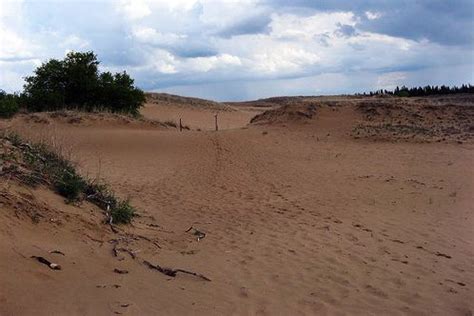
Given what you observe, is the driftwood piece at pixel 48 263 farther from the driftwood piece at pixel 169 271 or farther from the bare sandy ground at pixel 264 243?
the driftwood piece at pixel 169 271

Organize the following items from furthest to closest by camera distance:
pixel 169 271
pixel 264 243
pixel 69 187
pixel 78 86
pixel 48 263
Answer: pixel 78 86, pixel 264 243, pixel 69 187, pixel 169 271, pixel 48 263

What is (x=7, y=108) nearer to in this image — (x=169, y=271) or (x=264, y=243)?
(x=264, y=243)

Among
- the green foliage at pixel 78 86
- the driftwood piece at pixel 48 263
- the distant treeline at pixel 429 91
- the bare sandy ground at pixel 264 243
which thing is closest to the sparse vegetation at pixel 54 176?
the bare sandy ground at pixel 264 243

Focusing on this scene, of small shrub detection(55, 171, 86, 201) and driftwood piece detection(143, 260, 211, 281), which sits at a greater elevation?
small shrub detection(55, 171, 86, 201)

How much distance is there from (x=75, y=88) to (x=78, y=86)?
0.23 m

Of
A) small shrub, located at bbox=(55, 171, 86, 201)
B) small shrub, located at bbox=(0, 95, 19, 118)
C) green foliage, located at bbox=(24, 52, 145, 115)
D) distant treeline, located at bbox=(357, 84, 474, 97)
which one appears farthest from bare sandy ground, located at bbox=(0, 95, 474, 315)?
distant treeline, located at bbox=(357, 84, 474, 97)

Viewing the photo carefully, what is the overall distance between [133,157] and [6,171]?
38.4 feet

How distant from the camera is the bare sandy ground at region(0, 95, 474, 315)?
5109 millimetres

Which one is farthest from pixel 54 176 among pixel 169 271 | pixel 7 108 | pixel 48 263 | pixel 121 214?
pixel 7 108

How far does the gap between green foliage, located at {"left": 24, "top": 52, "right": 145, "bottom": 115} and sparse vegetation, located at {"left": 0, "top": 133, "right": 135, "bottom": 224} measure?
1864cm

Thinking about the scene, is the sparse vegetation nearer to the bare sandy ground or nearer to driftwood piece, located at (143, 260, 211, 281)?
the bare sandy ground

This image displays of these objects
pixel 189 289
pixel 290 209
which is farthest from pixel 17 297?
pixel 290 209

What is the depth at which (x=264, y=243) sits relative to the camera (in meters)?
7.79

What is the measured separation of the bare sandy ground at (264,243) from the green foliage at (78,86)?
11217 millimetres
